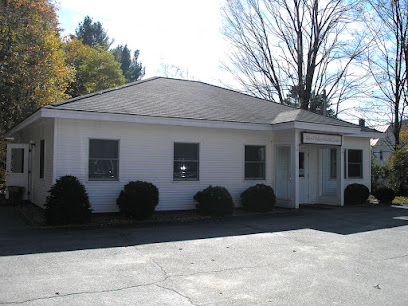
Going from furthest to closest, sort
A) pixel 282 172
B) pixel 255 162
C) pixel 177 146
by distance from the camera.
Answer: pixel 282 172 < pixel 255 162 < pixel 177 146

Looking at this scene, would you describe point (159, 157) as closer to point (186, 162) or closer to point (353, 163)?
point (186, 162)

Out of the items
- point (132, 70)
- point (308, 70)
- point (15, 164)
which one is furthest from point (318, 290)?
point (132, 70)

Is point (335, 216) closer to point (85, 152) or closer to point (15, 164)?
point (85, 152)

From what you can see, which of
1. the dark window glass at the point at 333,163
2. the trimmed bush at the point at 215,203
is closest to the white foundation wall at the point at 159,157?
the trimmed bush at the point at 215,203

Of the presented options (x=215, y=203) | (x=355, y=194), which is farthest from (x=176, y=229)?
(x=355, y=194)

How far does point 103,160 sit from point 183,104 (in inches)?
150

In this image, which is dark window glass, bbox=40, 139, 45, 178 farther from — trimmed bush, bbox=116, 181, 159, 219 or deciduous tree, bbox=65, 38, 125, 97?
deciduous tree, bbox=65, 38, 125, 97

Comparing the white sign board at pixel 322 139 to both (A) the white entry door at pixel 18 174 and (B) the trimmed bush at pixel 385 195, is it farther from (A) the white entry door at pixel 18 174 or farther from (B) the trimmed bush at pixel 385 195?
(A) the white entry door at pixel 18 174

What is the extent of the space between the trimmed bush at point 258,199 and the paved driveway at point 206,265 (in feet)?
7.70

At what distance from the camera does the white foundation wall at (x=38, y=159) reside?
41.1 ft

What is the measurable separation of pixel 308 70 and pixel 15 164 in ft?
73.9

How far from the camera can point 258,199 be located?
13.2 meters

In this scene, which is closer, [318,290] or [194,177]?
[318,290]

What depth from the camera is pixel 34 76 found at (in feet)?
67.9
